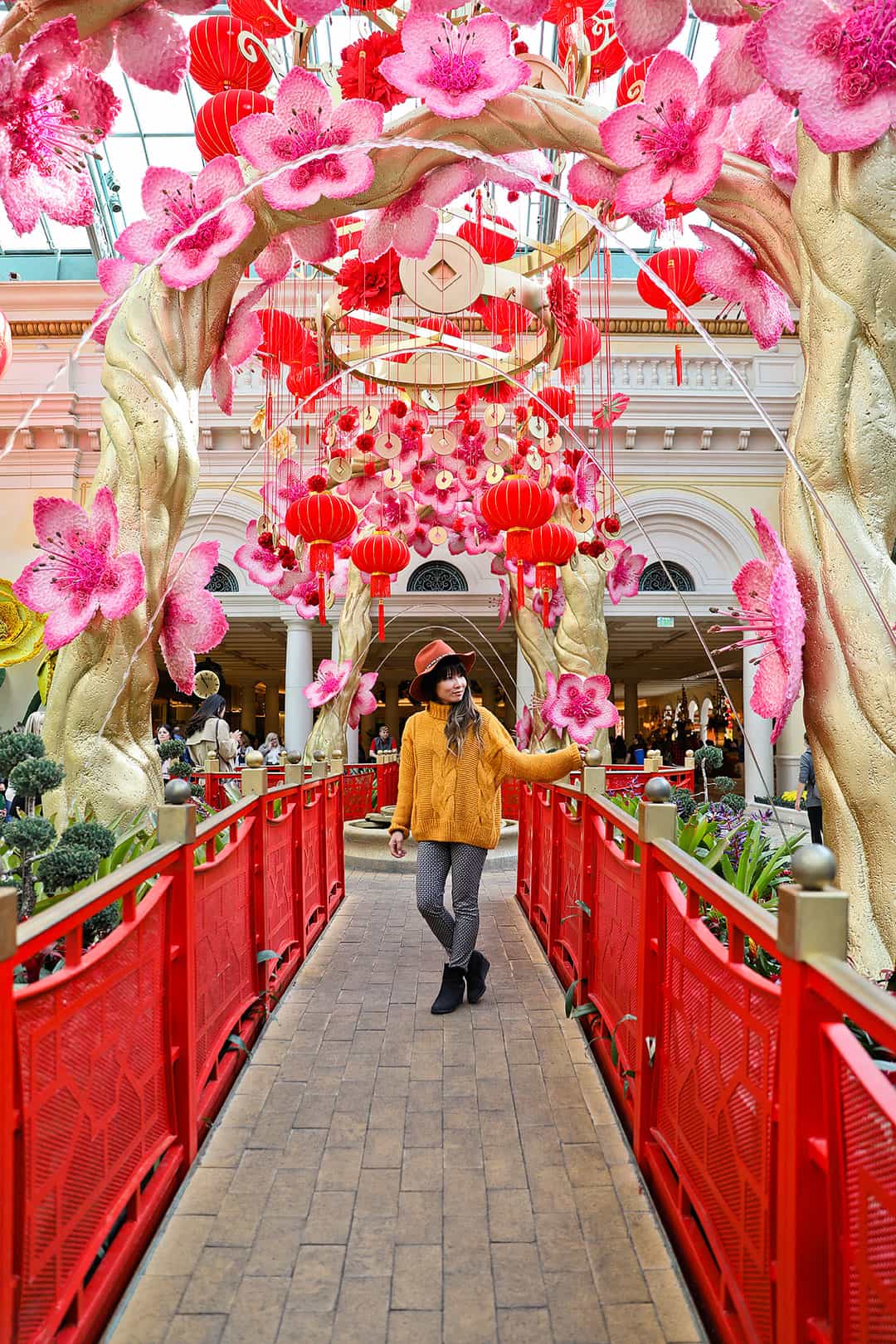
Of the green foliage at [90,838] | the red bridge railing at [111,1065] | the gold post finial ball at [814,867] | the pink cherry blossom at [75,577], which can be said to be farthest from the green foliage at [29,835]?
the gold post finial ball at [814,867]

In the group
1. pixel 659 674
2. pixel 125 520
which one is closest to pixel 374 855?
pixel 125 520

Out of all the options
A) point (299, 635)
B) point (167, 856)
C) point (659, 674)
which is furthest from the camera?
point (659, 674)

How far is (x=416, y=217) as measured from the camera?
4.00 m

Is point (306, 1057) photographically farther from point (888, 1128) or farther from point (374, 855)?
point (374, 855)

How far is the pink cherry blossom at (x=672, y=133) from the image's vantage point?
309 cm

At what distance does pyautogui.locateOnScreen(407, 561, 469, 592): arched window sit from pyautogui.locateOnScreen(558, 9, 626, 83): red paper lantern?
1465 cm

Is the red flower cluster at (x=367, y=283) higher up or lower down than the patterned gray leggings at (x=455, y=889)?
higher up

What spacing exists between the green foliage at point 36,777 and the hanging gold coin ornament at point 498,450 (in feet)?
19.7

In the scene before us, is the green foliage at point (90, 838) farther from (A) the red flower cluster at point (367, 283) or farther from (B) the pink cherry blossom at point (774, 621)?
(A) the red flower cluster at point (367, 283)

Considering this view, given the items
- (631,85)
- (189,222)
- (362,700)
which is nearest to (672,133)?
(189,222)

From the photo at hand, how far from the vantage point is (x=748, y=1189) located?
189 centimetres

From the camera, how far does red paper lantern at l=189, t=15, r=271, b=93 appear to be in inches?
176

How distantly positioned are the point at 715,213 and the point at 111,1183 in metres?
3.69

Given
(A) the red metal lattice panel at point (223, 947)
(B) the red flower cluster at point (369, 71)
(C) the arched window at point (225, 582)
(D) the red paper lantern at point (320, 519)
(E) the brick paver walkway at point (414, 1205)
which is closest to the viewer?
(E) the brick paver walkway at point (414, 1205)
